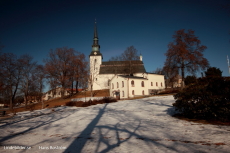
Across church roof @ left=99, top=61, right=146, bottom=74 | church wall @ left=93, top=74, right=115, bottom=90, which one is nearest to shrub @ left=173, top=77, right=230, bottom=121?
church roof @ left=99, top=61, right=146, bottom=74

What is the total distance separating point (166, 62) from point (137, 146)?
23.2 m

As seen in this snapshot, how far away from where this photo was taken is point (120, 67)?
51.2 metres

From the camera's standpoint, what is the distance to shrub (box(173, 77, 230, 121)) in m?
7.43

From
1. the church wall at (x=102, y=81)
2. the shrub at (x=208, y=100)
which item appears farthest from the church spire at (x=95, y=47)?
the shrub at (x=208, y=100)

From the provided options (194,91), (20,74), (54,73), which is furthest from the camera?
(54,73)

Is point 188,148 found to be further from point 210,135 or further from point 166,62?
point 166,62

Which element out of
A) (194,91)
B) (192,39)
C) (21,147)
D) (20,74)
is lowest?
(21,147)

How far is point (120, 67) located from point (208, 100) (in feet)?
143

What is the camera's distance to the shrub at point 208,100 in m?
7.43

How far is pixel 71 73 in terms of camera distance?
117ft

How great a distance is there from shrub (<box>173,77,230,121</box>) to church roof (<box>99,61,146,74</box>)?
33.3 m

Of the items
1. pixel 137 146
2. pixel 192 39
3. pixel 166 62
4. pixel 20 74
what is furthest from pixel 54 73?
pixel 137 146

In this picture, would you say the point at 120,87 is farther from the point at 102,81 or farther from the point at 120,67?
the point at 102,81

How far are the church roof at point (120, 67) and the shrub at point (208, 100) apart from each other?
3330cm
